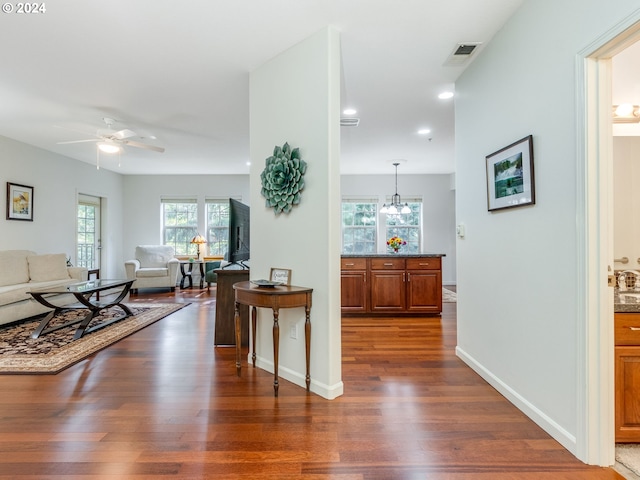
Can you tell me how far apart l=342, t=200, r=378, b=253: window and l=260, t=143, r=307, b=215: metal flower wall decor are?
531 cm

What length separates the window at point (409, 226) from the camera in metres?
7.84

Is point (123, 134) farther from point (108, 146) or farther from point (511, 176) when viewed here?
point (511, 176)

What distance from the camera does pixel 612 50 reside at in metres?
1.53

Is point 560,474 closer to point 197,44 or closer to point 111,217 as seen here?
point 197,44

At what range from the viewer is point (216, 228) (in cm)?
782

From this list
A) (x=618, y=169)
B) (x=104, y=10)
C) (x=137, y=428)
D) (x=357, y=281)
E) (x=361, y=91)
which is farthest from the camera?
(x=357, y=281)

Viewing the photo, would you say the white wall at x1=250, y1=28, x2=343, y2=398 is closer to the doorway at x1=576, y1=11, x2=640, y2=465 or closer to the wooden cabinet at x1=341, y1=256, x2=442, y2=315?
the doorway at x1=576, y1=11, x2=640, y2=465

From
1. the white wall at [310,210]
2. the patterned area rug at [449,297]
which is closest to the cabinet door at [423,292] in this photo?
the patterned area rug at [449,297]

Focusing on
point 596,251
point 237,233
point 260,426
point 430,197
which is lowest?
point 260,426

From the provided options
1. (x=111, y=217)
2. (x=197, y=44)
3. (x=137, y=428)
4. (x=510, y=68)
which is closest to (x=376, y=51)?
(x=510, y=68)

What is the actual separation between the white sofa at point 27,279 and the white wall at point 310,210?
343 centimetres

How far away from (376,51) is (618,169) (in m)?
2.07

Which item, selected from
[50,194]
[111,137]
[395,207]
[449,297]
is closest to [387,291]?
[449,297]

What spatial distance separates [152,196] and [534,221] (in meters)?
7.82
